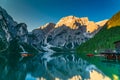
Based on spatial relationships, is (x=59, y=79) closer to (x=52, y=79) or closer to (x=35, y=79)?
(x=52, y=79)

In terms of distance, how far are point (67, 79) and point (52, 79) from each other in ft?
10.4

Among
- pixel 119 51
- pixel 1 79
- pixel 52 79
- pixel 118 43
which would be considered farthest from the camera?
pixel 118 43

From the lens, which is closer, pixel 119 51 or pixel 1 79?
pixel 1 79

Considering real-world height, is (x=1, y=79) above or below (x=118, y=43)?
below

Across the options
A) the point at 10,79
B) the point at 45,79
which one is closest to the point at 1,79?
the point at 10,79

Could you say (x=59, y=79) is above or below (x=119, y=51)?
below

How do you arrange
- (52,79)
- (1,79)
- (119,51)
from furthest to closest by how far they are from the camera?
(119,51)
(52,79)
(1,79)

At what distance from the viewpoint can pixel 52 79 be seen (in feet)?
151

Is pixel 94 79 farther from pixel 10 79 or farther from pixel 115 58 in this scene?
pixel 115 58

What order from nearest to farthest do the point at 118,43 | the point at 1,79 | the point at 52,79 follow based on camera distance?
the point at 1,79, the point at 52,79, the point at 118,43

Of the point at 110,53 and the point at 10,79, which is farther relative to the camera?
the point at 110,53

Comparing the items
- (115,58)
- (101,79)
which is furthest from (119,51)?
(101,79)

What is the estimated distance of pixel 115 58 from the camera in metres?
107

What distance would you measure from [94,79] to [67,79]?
5.84 m
